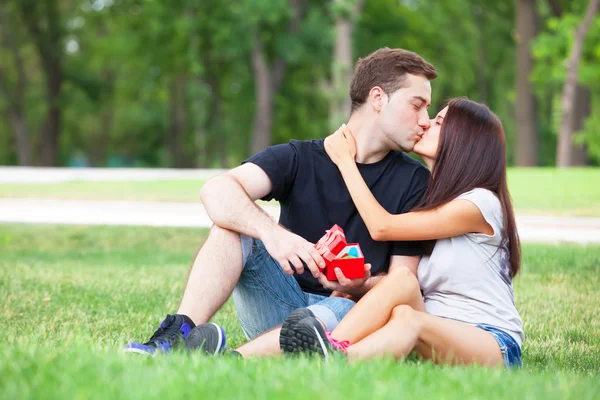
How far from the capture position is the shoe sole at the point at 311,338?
388cm

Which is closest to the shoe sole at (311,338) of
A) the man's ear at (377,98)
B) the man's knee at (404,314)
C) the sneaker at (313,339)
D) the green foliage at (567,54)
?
the sneaker at (313,339)

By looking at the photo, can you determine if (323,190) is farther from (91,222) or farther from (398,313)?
(91,222)

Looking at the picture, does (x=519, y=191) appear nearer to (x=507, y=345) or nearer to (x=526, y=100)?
(x=507, y=345)

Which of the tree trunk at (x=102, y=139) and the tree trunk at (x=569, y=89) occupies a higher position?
the tree trunk at (x=569, y=89)

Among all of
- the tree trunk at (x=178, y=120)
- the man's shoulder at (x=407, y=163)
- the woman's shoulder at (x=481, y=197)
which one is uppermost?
the man's shoulder at (x=407, y=163)

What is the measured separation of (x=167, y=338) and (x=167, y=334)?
0.04 metres

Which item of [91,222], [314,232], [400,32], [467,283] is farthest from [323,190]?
[400,32]

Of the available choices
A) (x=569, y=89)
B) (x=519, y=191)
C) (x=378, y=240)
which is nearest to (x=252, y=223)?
(x=378, y=240)

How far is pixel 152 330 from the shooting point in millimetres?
5781

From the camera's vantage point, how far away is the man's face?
189 inches

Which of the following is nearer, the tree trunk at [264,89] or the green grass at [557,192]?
the green grass at [557,192]

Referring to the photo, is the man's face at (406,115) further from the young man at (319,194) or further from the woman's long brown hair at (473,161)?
the woman's long brown hair at (473,161)

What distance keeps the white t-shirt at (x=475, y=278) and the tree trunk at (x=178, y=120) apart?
130ft

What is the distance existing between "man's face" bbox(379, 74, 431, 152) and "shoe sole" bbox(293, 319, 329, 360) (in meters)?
1.36
